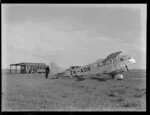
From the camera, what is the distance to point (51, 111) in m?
3.68

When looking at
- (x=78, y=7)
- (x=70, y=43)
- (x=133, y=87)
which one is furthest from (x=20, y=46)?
(x=133, y=87)

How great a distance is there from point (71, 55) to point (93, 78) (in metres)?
0.39

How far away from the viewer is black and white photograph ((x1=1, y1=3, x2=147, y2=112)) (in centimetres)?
366

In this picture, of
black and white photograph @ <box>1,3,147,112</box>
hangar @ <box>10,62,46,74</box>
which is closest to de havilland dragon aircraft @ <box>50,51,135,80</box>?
black and white photograph @ <box>1,3,147,112</box>

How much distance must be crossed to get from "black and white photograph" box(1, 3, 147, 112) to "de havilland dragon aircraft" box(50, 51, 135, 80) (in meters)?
0.01

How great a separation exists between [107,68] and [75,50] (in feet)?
1.44

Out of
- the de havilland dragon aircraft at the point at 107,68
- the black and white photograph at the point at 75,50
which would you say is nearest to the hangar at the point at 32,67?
the black and white photograph at the point at 75,50

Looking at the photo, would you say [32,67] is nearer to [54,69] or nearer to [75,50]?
[54,69]

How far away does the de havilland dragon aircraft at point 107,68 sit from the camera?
371 centimetres

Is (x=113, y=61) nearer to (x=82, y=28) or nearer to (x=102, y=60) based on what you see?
(x=102, y=60)

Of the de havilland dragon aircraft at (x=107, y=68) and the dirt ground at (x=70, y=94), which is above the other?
the de havilland dragon aircraft at (x=107, y=68)

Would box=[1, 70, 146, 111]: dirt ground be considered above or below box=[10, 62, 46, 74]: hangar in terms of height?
below

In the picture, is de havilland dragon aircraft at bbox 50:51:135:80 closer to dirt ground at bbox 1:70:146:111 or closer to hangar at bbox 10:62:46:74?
dirt ground at bbox 1:70:146:111

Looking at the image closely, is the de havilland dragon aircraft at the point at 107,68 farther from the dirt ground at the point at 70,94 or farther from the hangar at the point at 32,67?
the hangar at the point at 32,67
